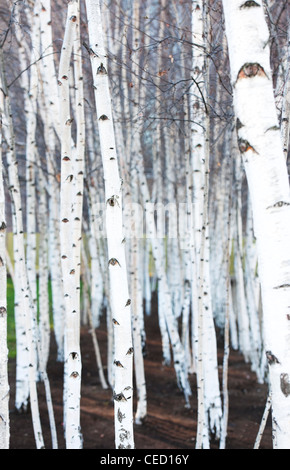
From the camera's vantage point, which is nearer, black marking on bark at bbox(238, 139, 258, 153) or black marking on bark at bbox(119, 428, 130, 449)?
black marking on bark at bbox(238, 139, 258, 153)

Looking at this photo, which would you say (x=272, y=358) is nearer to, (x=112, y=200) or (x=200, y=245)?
(x=112, y=200)

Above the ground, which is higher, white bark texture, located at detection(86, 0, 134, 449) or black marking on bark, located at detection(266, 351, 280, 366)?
white bark texture, located at detection(86, 0, 134, 449)

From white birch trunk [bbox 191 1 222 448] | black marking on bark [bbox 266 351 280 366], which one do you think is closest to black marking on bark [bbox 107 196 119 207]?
black marking on bark [bbox 266 351 280 366]

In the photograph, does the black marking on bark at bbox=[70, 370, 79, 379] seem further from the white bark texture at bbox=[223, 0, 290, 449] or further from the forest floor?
the white bark texture at bbox=[223, 0, 290, 449]

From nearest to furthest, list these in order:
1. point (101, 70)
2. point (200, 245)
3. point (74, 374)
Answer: point (101, 70)
point (74, 374)
point (200, 245)

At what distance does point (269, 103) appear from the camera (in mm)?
1570

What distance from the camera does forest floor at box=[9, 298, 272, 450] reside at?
15.2 ft

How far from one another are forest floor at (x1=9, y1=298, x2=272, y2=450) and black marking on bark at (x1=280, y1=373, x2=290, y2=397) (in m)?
3.32

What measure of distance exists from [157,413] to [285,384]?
4.16 m

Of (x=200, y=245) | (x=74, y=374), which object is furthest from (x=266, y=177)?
(x=200, y=245)

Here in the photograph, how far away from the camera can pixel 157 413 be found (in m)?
5.40

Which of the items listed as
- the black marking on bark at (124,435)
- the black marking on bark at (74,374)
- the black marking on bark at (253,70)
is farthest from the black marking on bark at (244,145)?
the black marking on bark at (74,374)

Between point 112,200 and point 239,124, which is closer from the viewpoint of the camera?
point 239,124
